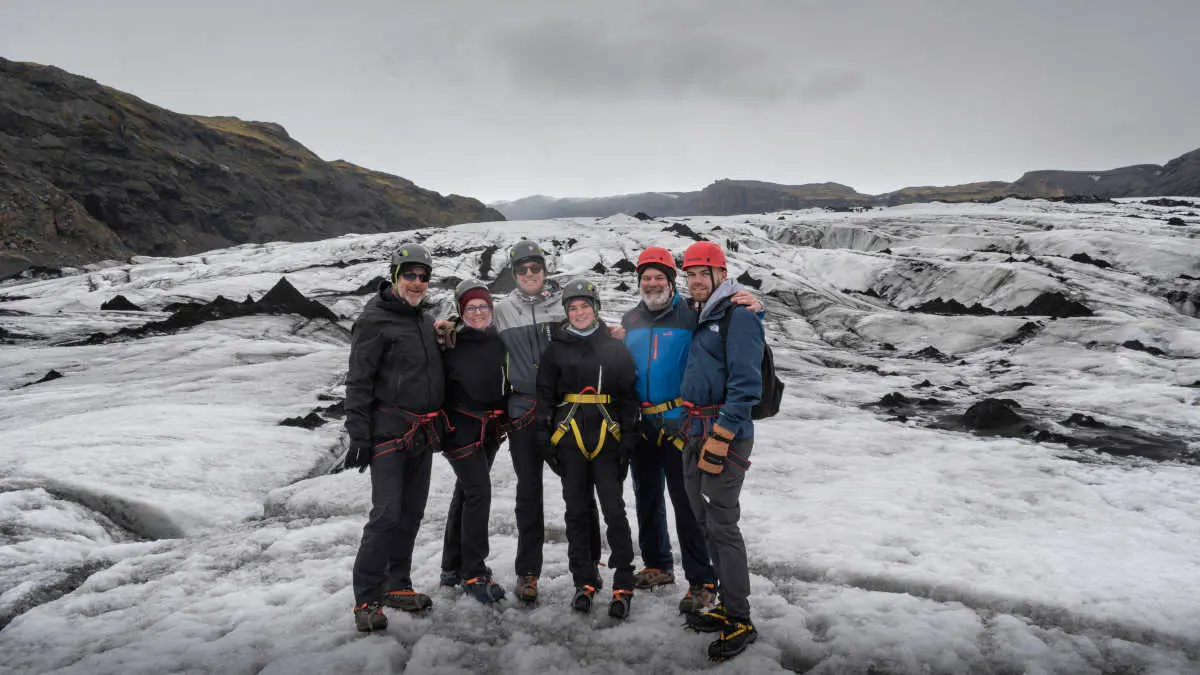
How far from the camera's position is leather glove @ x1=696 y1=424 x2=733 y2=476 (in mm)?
3865

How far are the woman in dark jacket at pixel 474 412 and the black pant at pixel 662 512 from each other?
4.17ft

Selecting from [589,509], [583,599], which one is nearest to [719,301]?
[589,509]

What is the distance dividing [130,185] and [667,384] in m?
68.9

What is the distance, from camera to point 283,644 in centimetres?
421

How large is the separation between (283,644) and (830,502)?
584 centimetres

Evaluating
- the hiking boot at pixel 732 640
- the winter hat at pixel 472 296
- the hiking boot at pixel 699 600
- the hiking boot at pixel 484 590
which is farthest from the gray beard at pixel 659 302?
the hiking boot at pixel 484 590

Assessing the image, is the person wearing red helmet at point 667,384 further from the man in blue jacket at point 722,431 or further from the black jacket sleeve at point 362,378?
the black jacket sleeve at point 362,378

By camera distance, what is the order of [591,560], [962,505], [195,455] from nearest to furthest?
[591,560] < [962,505] < [195,455]

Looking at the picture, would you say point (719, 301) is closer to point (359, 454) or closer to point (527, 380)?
point (527, 380)

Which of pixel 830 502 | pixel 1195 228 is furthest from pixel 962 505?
pixel 1195 228

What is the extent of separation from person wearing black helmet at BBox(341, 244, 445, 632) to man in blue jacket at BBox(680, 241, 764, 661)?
2042 mm

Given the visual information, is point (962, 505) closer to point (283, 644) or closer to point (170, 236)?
point (283, 644)

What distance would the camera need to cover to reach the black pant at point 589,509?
4.70 metres

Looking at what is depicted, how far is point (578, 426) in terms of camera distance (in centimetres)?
465
